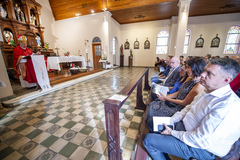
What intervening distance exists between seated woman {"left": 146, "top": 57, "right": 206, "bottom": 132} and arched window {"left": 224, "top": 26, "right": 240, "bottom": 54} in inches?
421

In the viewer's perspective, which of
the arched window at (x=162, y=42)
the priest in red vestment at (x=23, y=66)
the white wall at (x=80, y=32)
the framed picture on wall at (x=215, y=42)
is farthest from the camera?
the arched window at (x=162, y=42)

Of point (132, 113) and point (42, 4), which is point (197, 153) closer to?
point (132, 113)

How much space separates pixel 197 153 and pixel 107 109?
0.81 meters

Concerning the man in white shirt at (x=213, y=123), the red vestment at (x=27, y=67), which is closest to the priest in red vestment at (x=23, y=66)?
the red vestment at (x=27, y=67)

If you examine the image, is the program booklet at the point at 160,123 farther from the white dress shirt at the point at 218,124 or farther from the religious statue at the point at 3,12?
the religious statue at the point at 3,12

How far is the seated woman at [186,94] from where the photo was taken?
3.70 feet

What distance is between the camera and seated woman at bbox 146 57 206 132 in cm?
113

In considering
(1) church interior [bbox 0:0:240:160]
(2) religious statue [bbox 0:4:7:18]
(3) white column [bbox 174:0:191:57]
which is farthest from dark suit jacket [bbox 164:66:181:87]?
(2) religious statue [bbox 0:4:7:18]

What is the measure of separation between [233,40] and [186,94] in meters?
11.1

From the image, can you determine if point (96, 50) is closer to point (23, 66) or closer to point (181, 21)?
point (23, 66)

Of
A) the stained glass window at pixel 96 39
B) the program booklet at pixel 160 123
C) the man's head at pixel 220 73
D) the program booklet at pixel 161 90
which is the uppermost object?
the stained glass window at pixel 96 39

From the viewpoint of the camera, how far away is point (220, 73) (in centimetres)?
73

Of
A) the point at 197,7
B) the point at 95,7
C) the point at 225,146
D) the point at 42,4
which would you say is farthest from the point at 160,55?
the point at 42,4

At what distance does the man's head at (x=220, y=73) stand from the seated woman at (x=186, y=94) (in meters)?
0.35
